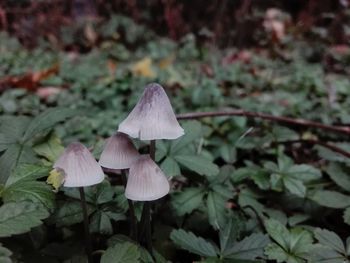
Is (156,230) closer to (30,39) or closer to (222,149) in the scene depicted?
(222,149)

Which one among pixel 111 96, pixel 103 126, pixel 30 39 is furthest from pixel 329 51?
pixel 30 39

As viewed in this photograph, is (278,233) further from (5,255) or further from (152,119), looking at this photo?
(5,255)

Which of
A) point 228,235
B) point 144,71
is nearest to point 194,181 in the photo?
point 228,235

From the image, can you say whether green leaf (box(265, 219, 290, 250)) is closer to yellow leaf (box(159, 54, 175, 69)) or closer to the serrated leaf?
the serrated leaf

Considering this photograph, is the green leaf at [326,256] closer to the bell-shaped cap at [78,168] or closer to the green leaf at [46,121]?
the bell-shaped cap at [78,168]

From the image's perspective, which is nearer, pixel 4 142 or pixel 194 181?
pixel 4 142

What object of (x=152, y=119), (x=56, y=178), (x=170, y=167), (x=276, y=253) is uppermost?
(x=152, y=119)

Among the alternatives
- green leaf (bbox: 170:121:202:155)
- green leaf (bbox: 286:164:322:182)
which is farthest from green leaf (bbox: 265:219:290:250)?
green leaf (bbox: 170:121:202:155)

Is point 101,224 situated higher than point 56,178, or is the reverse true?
point 56,178
